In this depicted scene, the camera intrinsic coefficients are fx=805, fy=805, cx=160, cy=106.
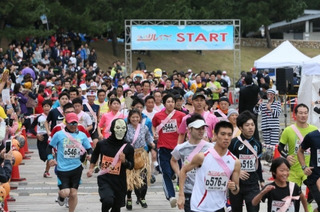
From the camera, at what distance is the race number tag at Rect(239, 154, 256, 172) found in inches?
412

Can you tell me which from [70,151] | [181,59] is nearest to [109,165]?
[70,151]

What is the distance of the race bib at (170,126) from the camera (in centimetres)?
1376

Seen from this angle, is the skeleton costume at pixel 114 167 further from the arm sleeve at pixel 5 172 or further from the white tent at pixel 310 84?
the white tent at pixel 310 84

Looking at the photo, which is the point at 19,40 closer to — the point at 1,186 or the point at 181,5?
the point at 181,5

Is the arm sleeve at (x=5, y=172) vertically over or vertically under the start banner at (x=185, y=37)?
under

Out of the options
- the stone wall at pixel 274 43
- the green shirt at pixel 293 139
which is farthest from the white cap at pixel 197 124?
the stone wall at pixel 274 43

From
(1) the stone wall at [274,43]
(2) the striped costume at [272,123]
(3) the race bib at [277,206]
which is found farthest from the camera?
(1) the stone wall at [274,43]

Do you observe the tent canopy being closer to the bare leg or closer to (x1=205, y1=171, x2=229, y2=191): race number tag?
the bare leg

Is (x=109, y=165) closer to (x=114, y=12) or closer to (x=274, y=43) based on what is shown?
(x=114, y=12)

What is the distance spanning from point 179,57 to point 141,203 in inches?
1837

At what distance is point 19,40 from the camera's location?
40.5m

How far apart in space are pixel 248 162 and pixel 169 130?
3.43 metres

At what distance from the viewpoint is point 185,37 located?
1577 inches

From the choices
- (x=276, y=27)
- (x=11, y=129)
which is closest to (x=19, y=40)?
(x=11, y=129)
